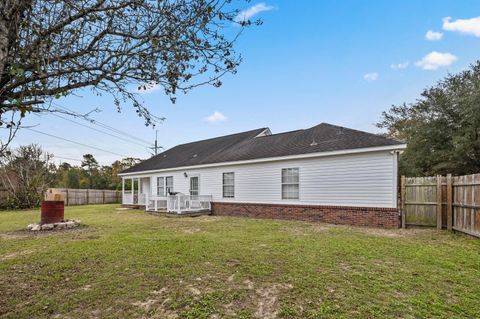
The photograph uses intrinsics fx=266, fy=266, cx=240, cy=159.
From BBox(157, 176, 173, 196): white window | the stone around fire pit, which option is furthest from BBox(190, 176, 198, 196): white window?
the stone around fire pit

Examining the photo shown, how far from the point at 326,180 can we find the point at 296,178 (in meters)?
1.42

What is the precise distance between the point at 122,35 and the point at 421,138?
20.3 meters

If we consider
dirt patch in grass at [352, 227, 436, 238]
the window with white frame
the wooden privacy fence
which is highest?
the window with white frame

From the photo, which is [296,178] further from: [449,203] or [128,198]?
[128,198]

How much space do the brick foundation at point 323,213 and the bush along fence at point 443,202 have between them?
612 mm

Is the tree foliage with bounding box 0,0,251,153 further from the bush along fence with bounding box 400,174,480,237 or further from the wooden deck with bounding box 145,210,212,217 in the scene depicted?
the wooden deck with bounding box 145,210,212,217

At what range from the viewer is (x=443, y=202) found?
8500mm

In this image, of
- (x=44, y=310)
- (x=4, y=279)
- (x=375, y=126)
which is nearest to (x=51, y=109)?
(x=44, y=310)

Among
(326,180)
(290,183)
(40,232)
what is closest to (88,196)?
(40,232)

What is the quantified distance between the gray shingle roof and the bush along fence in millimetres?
1727

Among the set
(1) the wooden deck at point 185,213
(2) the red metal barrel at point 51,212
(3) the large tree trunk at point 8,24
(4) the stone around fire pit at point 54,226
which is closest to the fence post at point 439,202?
(1) the wooden deck at point 185,213

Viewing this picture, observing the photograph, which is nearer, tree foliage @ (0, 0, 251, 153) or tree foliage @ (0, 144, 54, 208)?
tree foliage @ (0, 0, 251, 153)

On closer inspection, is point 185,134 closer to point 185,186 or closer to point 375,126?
point 185,186

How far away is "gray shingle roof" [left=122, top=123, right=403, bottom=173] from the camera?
10715 mm
